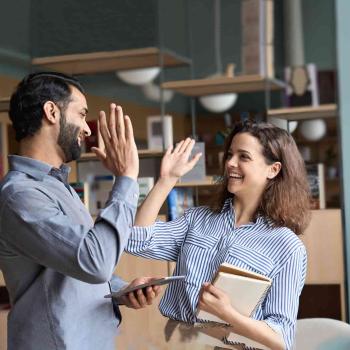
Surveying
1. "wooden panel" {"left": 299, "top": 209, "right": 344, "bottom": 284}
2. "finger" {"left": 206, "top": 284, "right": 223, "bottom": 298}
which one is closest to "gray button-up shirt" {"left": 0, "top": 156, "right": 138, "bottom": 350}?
"finger" {"left": 206, "top": 284, "right": 223, "bottom": 298}

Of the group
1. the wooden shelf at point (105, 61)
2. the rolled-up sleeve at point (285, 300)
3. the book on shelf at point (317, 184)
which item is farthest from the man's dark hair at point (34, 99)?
the book on shelf at point (317, 184)

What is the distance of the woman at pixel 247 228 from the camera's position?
1690 millimetres

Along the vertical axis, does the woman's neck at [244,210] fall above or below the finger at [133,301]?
above

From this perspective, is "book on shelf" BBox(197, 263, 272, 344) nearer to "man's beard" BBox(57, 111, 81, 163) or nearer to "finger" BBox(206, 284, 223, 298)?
"finger" BBox(206, 284, 223, 298)

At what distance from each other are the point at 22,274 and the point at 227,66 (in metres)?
3.01

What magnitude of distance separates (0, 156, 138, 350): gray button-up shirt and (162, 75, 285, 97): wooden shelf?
260 cm

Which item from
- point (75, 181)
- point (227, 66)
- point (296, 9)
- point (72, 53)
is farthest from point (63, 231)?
point (296, 9)

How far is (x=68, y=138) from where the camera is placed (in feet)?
4.91

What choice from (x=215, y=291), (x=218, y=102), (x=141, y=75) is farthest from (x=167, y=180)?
(x=218, y=102)

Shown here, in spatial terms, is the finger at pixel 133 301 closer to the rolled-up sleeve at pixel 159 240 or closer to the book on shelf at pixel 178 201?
the rolled-up sleeve at pixel 159 240

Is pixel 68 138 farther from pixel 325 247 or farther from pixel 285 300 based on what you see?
pixel 325 247

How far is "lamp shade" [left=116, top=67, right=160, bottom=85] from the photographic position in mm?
3951

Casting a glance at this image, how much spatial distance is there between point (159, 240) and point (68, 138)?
47 cm

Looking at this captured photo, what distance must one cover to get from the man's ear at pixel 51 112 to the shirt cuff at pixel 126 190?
0.21 metres
